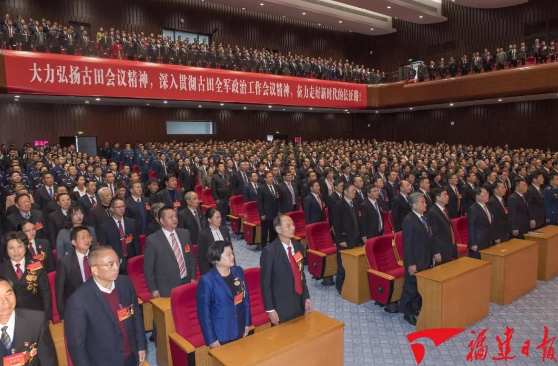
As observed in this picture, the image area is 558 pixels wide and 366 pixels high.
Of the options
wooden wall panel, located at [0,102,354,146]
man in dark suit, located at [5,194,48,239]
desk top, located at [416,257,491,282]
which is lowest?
desk top, located at [416,257,491,282]

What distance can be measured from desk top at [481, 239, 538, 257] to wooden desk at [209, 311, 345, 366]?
2968 millimetres

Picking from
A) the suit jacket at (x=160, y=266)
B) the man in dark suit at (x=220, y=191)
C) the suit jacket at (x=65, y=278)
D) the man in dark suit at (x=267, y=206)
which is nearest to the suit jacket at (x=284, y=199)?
the man in dark suit at (x=267, y=206)

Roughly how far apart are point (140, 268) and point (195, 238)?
2.63 ft

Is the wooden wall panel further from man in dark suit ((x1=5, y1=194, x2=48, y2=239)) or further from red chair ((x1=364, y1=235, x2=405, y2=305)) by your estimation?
A: red chair ((x1=364, y1=235, x2=405, y2=305))

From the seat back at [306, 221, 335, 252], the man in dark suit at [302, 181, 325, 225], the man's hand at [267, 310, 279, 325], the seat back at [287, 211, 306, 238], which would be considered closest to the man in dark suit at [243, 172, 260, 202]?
the seat back at [287, 211, 306, 238]

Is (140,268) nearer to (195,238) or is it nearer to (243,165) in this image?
(195,238)

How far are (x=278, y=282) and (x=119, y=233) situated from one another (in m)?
2.37

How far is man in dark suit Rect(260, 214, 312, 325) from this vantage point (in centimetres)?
339

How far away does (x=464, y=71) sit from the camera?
57.9 ft

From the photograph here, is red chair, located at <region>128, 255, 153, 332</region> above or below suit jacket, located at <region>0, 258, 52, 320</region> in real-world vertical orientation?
below

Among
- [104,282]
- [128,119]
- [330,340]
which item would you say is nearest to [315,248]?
[330,340]

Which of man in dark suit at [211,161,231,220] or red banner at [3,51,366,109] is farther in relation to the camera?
red banner at [3,51,366,109]

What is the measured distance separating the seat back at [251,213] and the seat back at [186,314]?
14.1 ft

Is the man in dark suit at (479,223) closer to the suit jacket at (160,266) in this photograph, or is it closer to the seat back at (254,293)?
the seat back at (254,293)
